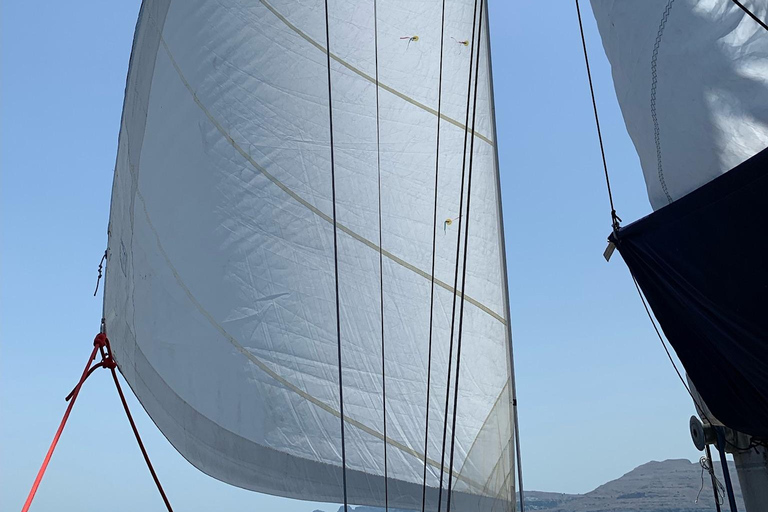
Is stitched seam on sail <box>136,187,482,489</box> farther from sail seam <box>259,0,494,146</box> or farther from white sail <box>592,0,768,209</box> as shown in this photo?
white sail <box>592,0,768,209</box>

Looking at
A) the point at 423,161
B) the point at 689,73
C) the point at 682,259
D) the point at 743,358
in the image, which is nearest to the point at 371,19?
the point at 423,161

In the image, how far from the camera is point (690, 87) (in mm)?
2264

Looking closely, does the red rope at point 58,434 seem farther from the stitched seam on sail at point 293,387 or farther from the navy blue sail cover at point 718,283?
the navy blue sail cover at point 718,283

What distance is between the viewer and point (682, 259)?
2.24m

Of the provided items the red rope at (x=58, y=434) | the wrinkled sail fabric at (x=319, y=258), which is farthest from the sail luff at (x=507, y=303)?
the red rope at (x=58, y=434)

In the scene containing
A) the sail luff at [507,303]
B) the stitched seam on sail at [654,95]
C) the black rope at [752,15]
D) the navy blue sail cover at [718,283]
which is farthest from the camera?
the sail luff at [507,303]

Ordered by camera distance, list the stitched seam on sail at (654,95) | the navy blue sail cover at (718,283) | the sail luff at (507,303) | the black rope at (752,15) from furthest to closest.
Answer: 1. the sail luff at (507,303)
2. the stitched seam on sail at (654,95)
3. the black rope at (752,15)
4. the navy blue sail cover at (718,283)

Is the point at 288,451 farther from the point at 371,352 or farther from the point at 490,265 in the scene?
the point at 490,265

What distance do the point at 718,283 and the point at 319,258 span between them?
1.93 metres

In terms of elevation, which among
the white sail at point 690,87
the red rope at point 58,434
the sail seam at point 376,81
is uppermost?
the sail seam at point 376,81

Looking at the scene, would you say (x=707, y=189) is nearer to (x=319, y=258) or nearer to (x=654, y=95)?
(x=654, y=95)

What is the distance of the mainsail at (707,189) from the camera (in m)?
2.07

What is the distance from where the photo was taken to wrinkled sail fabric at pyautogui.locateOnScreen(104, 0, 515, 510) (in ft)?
11.0

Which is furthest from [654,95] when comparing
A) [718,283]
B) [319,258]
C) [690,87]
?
[319,258]
